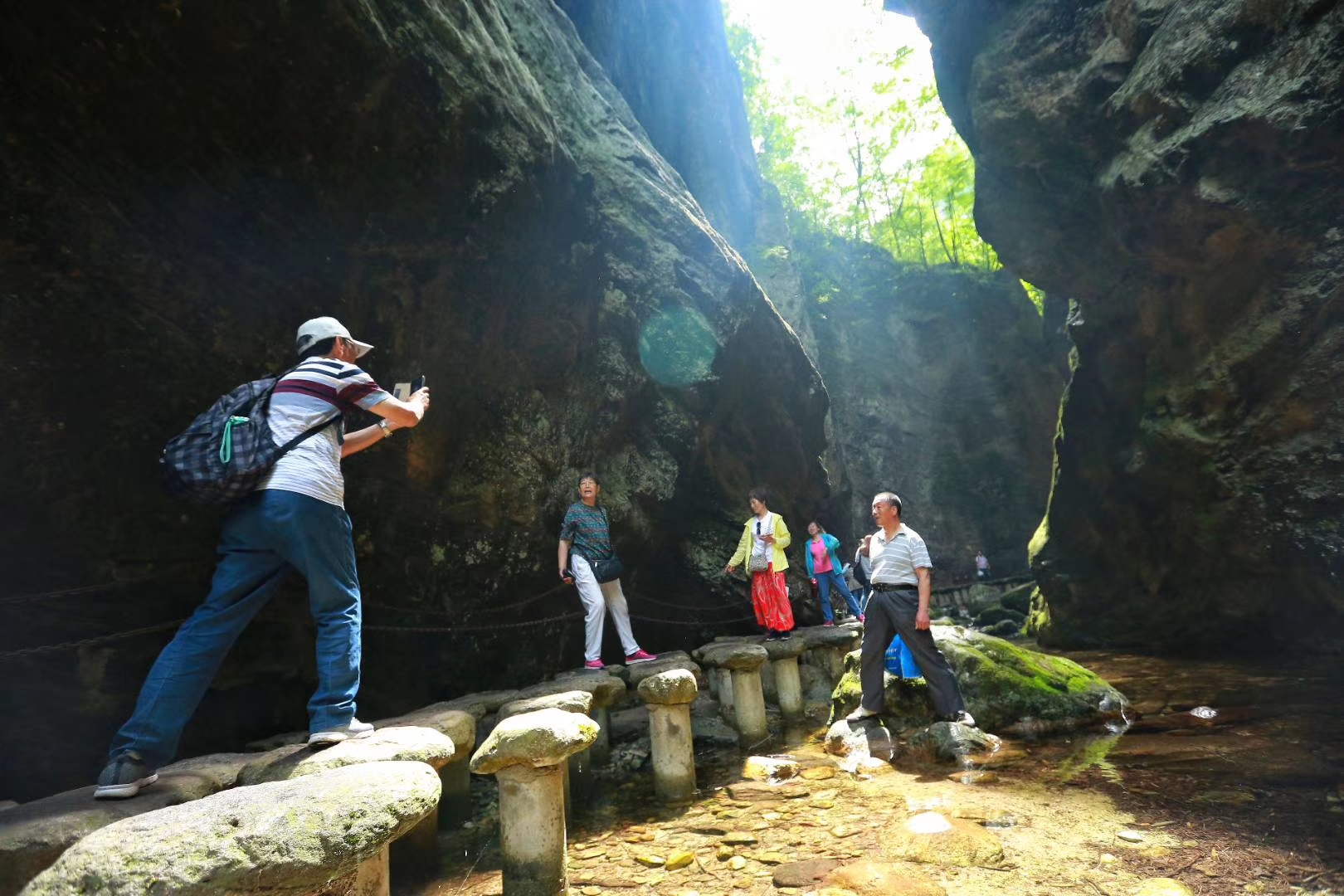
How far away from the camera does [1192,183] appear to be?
9.38 meters

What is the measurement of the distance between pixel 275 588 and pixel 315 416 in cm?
79

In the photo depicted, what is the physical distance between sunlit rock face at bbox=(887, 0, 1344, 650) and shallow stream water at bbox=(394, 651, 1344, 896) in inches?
223

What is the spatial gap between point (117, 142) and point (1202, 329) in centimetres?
1348

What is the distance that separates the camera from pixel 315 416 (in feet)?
9.75

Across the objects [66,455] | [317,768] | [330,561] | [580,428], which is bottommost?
[317,768]

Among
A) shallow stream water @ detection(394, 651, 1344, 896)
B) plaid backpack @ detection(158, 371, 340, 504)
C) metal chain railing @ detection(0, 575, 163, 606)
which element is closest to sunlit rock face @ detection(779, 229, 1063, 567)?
shallow stream water @ detection(394, 651, 1344, 896)

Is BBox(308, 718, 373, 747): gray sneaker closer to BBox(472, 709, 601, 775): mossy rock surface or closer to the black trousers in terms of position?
BBox(472, 709, 601, 775): mossy rock surface

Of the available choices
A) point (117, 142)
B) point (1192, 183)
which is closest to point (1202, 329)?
point (1192, 183)

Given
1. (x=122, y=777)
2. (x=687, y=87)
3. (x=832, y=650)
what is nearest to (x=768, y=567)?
(x=832, y=650)

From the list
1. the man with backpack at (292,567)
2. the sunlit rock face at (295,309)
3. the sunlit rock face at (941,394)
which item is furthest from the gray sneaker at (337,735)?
the sunlit rock face at (941,394)

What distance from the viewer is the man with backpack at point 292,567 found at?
95.9 inches

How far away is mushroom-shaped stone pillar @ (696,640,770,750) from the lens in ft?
18.5

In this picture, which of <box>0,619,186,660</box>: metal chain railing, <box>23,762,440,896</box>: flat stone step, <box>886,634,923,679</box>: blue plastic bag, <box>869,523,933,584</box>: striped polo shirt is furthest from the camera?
<box>886,634,923,679</box>: blue plastic bag

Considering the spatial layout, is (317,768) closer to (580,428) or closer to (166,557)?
(166,557)
